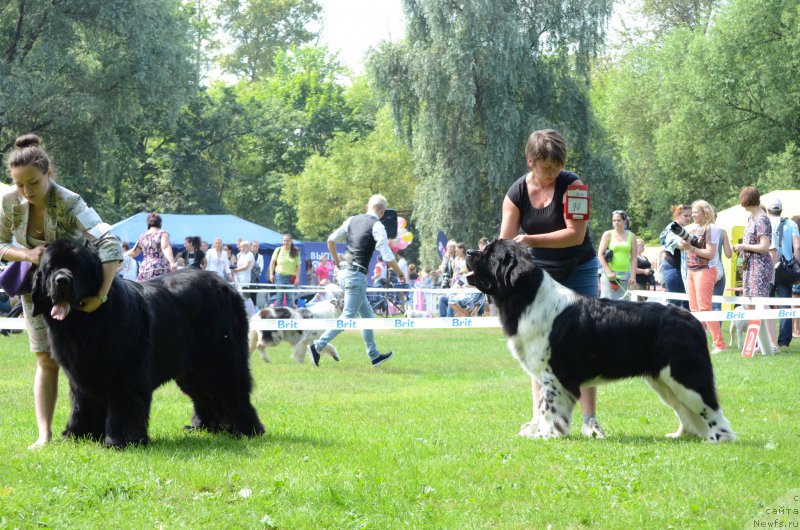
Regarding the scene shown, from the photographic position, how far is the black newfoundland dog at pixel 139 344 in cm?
498

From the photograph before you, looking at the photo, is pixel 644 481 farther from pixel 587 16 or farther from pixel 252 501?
pixel 587 16

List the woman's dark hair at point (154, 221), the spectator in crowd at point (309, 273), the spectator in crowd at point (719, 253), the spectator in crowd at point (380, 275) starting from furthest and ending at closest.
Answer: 1. the spectator in crowd at point (309, 273)
2. the spectator in crowd at point (380, 275)
3. the woman's dark hair at point (154, 221)
4. the spectator in crowd at point (719, 253)

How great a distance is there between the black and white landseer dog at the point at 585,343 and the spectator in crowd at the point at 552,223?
27 cm

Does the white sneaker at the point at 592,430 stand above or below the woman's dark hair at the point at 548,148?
below

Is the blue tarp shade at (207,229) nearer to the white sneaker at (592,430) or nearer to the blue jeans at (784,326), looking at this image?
→ the blue jeans at (784,326)

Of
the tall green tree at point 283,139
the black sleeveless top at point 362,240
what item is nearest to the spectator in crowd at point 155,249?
the black sleeveless top at point 362,240

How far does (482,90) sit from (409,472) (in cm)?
2610

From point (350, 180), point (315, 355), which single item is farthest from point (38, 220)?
point (350, 180)

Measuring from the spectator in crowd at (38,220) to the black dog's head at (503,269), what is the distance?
2.28 m

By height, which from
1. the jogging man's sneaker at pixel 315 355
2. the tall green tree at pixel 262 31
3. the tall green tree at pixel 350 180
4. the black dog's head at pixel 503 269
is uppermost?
the tall green tree at pixel 262 31

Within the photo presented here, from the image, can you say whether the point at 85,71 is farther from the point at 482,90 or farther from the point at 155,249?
the point at 155,249

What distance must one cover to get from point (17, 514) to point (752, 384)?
7102mm

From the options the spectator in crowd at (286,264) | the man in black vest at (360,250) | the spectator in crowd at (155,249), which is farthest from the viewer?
the spectator in crowd at (286,264)

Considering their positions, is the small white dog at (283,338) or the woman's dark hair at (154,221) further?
the woman's dark hair at (154,221)
